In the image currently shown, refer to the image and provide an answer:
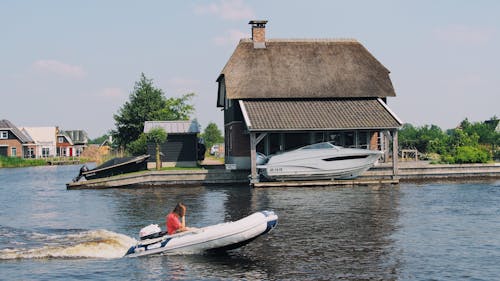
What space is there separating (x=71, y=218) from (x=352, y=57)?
80.6 ft

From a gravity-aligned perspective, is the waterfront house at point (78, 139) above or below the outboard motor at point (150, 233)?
above

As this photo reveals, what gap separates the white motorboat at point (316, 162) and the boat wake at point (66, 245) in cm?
1523

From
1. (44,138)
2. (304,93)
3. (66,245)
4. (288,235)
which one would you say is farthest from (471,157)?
(44,138)

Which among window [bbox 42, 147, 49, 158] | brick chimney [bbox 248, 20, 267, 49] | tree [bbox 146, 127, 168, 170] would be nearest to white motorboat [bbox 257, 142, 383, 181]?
tree [bbox 146, 127, 168, 170]

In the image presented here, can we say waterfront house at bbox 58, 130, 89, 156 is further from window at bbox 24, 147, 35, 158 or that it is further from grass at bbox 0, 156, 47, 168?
grass at bbox 0, 156, 47, 168

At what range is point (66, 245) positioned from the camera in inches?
712

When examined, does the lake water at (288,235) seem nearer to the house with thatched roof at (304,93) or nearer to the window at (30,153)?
the house with thatched roof at (304,93)

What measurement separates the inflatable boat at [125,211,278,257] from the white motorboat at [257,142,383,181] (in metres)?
17.3

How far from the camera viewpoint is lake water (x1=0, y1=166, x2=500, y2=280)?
1441 cm

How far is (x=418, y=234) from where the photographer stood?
18641 mm

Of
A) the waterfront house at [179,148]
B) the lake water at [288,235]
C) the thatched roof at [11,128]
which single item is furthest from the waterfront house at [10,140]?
the lake water at [288,235]

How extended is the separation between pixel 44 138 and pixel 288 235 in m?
98.8

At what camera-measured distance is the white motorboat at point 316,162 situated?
110 ft

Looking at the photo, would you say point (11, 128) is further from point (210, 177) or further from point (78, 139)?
point (210, 177)
